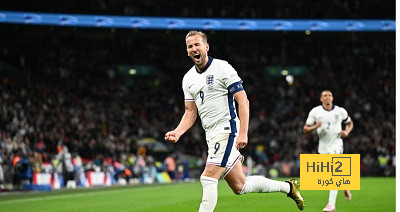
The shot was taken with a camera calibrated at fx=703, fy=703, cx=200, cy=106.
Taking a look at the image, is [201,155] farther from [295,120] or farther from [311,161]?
[311,161]

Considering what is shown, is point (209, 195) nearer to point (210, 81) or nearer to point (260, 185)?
point (260, 185)

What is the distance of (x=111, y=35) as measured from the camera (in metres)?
42.3

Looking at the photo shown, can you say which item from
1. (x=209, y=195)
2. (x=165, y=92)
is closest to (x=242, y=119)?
(x=209, y=195)

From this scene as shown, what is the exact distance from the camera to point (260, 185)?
28.6 ft

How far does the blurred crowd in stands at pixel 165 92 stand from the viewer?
32.2 meters

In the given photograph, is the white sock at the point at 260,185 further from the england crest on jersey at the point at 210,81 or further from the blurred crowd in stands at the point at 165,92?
the blurred crowd in stands at the point at 165,92

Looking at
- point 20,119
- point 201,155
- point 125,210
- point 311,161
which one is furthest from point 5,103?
point 311,161

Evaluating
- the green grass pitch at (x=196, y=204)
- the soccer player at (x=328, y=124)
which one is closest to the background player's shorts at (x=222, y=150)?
the green grass pitch at (x=196, y=204)

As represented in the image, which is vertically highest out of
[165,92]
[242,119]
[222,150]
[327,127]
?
[165,92]
